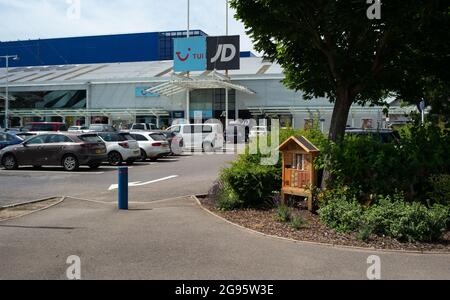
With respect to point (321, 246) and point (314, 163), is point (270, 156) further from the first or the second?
point (321, 246)

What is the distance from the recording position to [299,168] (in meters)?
9.70

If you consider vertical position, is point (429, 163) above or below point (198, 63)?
below

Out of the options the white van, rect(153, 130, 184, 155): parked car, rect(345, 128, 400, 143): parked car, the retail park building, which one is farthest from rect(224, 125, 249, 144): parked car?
rect(345, 128, 400, 143): parked car

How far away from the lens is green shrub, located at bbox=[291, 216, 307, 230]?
8031 millimetres

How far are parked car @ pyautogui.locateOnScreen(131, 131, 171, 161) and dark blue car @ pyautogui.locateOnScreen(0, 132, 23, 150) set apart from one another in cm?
546

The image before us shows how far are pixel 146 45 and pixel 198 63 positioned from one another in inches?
1759

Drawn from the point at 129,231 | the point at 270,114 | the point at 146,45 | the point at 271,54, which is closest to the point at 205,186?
the point at 271,54

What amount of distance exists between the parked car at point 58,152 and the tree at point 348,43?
409 inches

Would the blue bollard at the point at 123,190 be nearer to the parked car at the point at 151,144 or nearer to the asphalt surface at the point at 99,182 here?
the asphalt surface at the point at 99,182

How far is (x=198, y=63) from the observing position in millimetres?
46094

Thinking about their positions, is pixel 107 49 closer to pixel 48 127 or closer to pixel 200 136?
pixel 48 127

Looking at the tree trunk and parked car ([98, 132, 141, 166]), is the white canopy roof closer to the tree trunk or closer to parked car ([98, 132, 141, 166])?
parked car ([98, 132, 141, 166])

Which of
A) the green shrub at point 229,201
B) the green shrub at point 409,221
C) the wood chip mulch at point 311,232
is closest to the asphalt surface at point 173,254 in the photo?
the wood chip mulch at point 311,232

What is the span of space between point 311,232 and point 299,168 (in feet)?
6.87
